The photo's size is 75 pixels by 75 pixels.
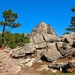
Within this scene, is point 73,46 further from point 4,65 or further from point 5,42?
point 5,42

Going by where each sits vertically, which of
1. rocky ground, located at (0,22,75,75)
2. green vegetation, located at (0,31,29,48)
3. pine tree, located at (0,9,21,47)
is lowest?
rocky ground, located at (0,22,75,75)

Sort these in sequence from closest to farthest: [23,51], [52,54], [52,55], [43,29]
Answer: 1. [52,55]
2. [52,54]
3. [23,51]
4. [43,29]

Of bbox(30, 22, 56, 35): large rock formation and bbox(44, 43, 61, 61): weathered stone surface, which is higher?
bbox(30, 22, 56, 35): large rock formation

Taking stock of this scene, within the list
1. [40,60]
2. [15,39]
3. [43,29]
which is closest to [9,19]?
[15,39]

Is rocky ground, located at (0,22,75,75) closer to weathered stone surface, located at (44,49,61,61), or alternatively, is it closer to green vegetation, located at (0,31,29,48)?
weathered stone surface, located at (44,49,61,61)

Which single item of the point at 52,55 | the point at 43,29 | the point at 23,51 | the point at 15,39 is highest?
the point at 43,29

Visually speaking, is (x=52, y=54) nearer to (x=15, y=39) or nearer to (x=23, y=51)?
(x=23, y=51)

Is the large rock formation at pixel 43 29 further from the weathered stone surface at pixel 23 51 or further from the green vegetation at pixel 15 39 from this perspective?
the weathered stone surface at pixel 23 51

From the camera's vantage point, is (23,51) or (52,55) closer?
(52,55)

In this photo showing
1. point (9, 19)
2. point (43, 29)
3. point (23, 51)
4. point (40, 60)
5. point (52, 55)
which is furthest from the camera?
point (43, 29)

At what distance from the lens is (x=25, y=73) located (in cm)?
2775

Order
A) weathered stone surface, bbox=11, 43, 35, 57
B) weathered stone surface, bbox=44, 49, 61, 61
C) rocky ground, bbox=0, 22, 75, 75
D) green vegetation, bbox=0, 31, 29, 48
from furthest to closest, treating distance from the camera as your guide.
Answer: green vegetation, bbox=0, 31, 29, 48 → weathered stone surface, bbox=11, 43, 35, 57 → weathered stone surface, bbox=44, 49, 61, 61 → rocky ground, bbox=0, 22, 75, 75

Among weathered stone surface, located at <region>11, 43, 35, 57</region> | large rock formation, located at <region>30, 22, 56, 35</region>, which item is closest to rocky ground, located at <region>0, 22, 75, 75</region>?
weathered stone surface, located at <region>11, 43, 35, 57</region>

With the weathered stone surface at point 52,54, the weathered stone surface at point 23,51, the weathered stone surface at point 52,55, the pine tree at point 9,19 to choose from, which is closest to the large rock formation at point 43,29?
the pine tree at point 9,19
